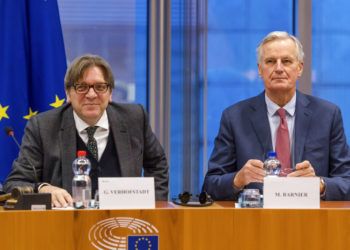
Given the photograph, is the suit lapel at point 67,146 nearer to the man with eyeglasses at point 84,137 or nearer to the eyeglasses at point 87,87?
the man with eyeglasses at point 84,137

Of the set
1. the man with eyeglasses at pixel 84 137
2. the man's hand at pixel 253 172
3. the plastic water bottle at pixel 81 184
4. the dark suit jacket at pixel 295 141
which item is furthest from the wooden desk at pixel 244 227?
the man with eyeglasses at pixel 84 137

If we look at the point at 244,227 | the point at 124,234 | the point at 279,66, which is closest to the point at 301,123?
the point at 279,66

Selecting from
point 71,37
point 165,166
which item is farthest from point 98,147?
point 71,37

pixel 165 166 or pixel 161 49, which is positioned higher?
pixel 161 49

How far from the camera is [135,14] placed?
4.72 m

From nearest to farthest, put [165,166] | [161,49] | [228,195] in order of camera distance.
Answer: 1. [228,195]
2. [165,166]
3. [161,49]

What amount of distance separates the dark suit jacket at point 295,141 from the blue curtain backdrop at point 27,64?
5.00 feet

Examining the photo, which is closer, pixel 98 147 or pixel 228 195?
pixel 228 195

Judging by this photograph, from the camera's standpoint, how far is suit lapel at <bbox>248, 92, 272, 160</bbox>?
2907mm

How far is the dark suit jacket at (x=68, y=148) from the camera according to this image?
9.34ft

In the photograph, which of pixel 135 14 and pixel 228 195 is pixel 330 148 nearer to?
pixel 228 195

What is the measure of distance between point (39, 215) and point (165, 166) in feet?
4.02

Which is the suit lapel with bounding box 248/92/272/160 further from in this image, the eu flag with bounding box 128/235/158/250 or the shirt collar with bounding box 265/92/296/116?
the eu flag with bounding box 128/235/158/250

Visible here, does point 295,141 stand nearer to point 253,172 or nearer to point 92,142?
point 253,172
